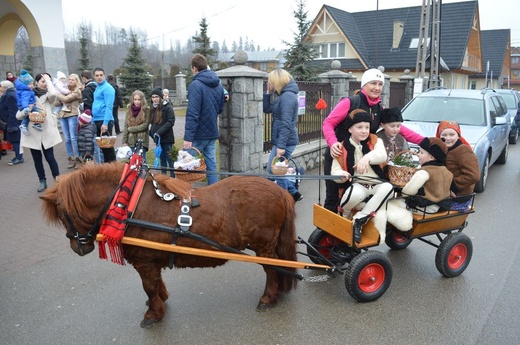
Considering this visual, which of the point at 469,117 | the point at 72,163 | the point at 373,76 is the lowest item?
the point at 72,163

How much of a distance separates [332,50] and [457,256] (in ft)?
99.3

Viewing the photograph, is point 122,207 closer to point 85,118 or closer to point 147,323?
point 147,323

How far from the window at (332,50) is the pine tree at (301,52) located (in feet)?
48.2

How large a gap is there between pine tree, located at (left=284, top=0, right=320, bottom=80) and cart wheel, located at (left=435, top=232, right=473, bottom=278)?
14.1 metres

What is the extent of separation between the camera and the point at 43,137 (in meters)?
7.00

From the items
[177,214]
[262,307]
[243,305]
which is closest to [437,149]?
[262,307]

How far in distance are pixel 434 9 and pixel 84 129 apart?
1480cm

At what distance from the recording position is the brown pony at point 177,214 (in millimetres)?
3023

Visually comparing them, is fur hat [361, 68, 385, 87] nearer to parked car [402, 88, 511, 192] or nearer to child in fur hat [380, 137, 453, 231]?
child in fur hat [380, 137, 453, 231]

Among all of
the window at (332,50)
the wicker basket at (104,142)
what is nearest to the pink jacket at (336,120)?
the wicker basket at (104,142)

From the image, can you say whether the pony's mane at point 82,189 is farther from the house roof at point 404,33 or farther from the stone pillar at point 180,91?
the house roof at point 404,33

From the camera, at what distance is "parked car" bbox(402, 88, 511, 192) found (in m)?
7.61

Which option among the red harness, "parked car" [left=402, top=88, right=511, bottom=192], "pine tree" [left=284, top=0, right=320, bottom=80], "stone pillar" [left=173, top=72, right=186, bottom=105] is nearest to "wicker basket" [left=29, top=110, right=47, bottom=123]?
the red harness

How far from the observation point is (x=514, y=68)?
84562mm
